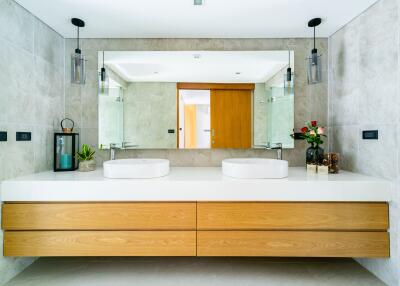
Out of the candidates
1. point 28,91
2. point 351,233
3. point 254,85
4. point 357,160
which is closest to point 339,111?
point 357,160

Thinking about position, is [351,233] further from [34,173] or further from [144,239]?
[34,173]

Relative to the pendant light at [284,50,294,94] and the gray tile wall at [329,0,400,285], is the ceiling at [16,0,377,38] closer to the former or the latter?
the gray tile wall at [329,0,400,285]

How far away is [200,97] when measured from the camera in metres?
2.07

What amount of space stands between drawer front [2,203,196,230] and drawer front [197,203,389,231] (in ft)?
0.48

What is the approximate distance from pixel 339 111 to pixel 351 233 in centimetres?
106

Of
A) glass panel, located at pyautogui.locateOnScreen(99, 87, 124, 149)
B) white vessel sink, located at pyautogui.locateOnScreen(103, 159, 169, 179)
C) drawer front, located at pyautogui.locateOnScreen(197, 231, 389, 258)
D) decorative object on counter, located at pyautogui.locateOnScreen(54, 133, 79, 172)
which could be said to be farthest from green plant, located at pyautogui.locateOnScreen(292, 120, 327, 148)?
decorative object on counter, located at pyautogui.locateOnScreen(54, 133, 79, 172)

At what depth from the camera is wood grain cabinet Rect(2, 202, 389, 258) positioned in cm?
144

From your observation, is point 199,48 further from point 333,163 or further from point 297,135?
point 333,163

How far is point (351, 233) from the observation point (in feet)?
4.75

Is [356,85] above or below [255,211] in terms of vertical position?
above

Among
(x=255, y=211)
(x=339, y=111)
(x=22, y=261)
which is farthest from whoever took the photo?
(x=339, y=111)

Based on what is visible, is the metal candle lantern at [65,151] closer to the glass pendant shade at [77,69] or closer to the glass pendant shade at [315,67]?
the glass pendant shade at [77,69]

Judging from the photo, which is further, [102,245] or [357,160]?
[357,160]

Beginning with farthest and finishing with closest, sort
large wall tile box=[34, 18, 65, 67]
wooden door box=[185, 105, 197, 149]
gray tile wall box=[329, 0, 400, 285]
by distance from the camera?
1. wooden door box=[185, 105, 197, 149]
2. large wall tile box=[34, 18, 65, 67]
3. gray tile wall box=[329, 0, 400, 285]
